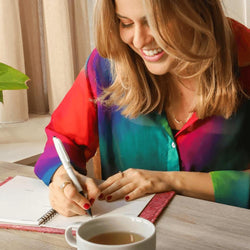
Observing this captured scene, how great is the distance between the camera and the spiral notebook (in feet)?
2.55

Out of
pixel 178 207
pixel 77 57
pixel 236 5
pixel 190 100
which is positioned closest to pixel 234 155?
pixel 190 100

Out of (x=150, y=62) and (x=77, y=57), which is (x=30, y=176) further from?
(x=77, y=57)

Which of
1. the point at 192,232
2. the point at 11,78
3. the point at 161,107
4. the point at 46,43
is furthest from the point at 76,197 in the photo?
the point at 46,43

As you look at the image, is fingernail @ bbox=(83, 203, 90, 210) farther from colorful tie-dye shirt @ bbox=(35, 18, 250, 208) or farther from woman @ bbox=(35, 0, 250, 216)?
colorful tie-dye shirt @ bbox=(35, 18, 250, 208)

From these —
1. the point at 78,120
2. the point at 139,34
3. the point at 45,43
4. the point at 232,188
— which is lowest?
the point at 232,188

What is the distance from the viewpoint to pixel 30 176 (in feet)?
3.49

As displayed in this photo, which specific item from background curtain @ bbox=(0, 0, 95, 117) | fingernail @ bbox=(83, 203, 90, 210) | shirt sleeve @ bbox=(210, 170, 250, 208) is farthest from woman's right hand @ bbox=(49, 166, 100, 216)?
background curtain @ bbox=(0, 0, 95, 117)

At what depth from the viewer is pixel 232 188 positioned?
101cm

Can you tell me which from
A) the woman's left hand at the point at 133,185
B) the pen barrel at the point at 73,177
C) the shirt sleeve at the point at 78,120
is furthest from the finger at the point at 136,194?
the shirt sleeve at the point at 78,120

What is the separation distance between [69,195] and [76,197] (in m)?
0.01

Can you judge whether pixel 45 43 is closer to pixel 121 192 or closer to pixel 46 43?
pixel 46 43

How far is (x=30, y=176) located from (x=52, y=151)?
0.09 m

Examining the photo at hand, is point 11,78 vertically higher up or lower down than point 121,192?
higher up

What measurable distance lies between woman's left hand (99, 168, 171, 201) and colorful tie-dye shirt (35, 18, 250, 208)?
0.20 metres
